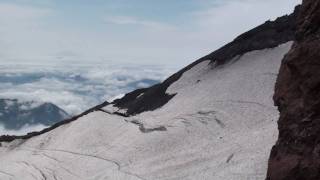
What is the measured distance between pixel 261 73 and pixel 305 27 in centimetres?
1687

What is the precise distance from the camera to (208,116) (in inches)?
1061

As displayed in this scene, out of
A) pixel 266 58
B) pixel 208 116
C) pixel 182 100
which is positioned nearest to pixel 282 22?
pixel 266 58

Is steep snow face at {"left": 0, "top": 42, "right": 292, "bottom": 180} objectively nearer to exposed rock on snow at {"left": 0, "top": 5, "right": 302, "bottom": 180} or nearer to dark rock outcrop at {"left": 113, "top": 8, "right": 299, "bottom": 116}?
exposed rock on snow at {"left": 0, "top": 5, "right": 302, "bottom": 180}

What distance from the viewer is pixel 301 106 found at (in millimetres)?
11867

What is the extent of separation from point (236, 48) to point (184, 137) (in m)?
10.8

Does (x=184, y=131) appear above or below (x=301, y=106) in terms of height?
below

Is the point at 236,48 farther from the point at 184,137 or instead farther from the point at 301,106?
the point at 301,106

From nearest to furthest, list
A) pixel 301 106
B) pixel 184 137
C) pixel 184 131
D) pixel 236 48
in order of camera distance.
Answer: pixel 301 106
pixel 184 137
pixel 184 131
pixel 236 48

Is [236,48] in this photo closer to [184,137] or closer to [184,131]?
[184,131]

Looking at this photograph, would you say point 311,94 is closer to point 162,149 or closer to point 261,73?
point 162,149

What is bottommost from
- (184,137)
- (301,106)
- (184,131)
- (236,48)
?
(184,137)

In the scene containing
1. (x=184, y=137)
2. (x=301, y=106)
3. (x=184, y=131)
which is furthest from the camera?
(x=184, y=131)

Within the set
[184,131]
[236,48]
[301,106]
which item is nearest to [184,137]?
[184,131]

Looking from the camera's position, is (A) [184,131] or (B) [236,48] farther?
(B) [236,48]
